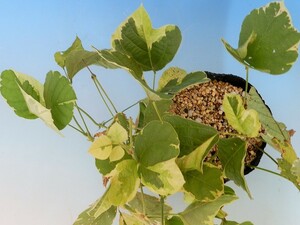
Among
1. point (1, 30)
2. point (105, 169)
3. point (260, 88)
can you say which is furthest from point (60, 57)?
point (260, 88)

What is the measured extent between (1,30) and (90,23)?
0.76ft

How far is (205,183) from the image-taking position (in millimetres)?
864

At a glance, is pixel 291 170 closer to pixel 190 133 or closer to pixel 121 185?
pixel 190 133

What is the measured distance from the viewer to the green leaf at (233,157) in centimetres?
88

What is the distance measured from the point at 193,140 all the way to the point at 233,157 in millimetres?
99

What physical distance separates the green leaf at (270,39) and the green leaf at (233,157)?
14 centimetres

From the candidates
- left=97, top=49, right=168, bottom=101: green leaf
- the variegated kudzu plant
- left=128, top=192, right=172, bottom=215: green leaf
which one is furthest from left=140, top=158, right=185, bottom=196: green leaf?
left=128, top=192, right=172, bottom=215: green leaf

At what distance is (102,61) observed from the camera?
3.15 feet

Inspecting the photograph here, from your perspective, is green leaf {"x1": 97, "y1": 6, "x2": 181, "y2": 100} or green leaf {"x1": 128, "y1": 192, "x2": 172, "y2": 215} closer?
green leaf {"x1": 97, "y1": 6, "x2": 181, "y2": 100}

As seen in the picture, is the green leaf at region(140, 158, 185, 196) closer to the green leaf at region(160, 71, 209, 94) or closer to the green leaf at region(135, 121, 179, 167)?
the green leaf at region(135, 121, 179, 167)

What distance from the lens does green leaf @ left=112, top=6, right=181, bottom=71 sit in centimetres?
86

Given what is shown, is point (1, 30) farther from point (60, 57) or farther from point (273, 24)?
point (273, 24)

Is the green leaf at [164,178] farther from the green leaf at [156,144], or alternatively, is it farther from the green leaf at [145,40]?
the green leaf at [145,40]

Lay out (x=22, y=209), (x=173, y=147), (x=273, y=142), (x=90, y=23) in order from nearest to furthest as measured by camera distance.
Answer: (x=173, y=147) → (x=273, y=142) → (x=22, y=209) → (x=90, y=23)
